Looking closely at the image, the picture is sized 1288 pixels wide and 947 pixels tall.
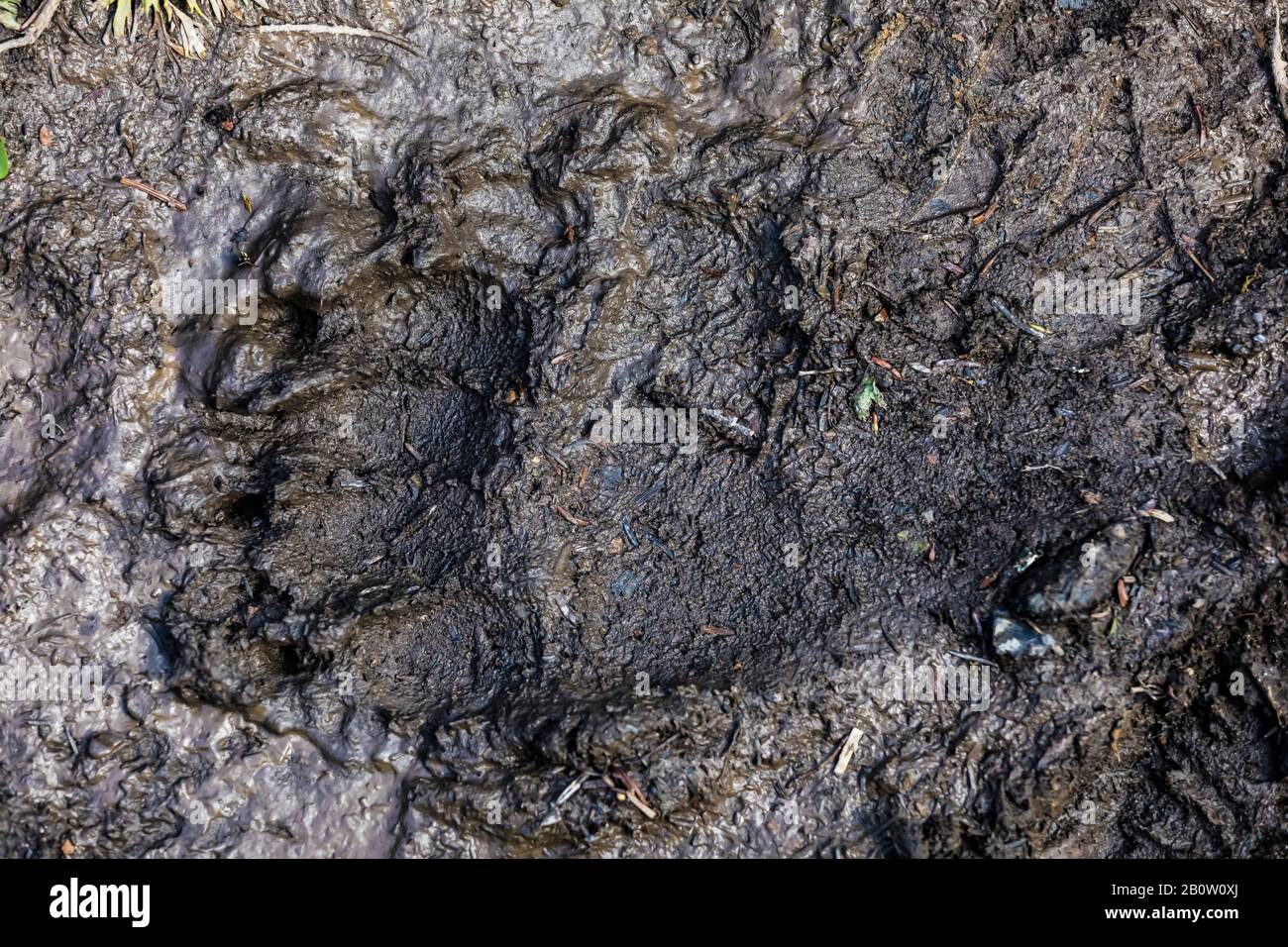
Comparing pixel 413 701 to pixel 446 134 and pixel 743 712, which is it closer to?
pixel 743 712

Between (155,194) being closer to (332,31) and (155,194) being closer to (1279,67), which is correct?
(332,31)

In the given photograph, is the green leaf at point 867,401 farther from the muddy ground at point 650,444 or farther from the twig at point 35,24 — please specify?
the twig at point 35,24

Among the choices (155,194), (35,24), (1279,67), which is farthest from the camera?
(155,194)

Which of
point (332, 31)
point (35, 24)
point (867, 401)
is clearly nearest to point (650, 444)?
point (867, 401)

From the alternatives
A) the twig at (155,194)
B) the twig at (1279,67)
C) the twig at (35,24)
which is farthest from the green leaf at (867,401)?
the twig at (35,24)

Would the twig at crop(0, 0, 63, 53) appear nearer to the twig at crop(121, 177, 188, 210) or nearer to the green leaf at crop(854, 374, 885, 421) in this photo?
the twig at crop(121, 177, 188, 210)
